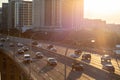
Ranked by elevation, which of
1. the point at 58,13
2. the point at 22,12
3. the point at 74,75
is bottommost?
the point at 74,75

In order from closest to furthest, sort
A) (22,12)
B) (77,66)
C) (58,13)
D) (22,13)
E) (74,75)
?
(74,75), (77,66), (58,13), (22,13), (22,12)

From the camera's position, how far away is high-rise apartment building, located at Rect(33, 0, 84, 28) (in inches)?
4649

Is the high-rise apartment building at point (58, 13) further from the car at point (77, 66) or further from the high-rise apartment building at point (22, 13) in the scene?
the car at point (77, 66)

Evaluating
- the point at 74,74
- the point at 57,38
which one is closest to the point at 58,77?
the point at 74,74

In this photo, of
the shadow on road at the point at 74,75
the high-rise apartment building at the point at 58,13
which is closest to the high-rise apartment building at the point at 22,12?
the high-rise apartment building at the point at 58,13

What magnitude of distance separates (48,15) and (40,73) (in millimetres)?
99146

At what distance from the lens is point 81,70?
95.3ft

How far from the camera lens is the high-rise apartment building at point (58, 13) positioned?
11809 cm

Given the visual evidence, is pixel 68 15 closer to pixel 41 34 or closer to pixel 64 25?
pixel 64 25

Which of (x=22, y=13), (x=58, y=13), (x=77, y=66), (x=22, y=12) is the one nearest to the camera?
(x=77, y=66)

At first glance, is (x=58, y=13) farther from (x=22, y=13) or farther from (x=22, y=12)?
(x=22, y=12)

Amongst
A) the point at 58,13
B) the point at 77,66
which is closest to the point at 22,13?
the point at 58,13

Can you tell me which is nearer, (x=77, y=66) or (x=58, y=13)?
(x=77, y=66)

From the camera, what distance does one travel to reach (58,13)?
123188 mm
